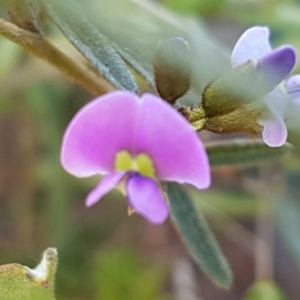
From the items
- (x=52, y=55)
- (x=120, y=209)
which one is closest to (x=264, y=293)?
(x=120, y=209)

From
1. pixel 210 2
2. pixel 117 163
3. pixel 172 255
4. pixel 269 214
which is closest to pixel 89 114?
pixel 117 163

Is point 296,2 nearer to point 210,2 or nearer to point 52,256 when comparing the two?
point 210,2

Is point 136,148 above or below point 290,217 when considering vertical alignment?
above

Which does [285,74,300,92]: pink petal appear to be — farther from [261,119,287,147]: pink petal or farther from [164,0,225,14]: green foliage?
[164,0,225,14]: green foliage

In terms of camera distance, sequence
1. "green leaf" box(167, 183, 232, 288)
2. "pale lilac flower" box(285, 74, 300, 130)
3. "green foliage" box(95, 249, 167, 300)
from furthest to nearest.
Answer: "green foliage" box(95, 249, 167, 300) < "green leaf" box(167, 183, 232, 288) < "pale lilac flower" box(285, 74, 300, 130)

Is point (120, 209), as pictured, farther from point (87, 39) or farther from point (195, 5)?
point (87, 39)

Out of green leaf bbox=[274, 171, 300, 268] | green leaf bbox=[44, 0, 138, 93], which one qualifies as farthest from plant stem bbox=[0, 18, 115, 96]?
green leaf bbox=[274, 171, 300, 268]

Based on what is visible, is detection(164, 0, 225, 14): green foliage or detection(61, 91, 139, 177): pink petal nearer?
detection(61, 91, 139, 177): pink petal

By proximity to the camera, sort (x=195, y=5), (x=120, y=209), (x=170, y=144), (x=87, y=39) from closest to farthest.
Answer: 1. (x=170, y=144)
2. (x=87, y=39)
3. (x=195, y=5)
4. (x=120, y=209)
